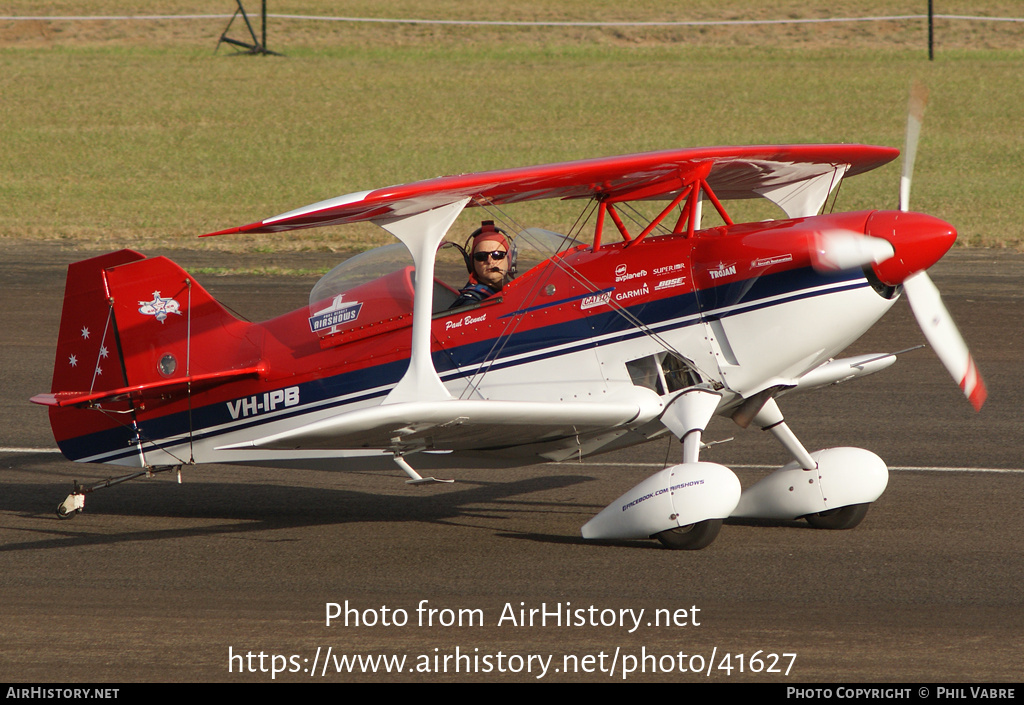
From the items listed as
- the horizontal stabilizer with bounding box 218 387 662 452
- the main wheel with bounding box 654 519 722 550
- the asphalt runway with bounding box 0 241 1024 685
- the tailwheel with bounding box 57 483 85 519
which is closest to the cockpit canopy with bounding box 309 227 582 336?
the horizontal stabilizer with bounding box 218 387 662 452

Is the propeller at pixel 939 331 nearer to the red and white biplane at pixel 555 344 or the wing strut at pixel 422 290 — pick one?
the red and white biplane at pixel 555 344

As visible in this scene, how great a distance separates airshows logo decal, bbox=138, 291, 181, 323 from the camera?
8.14 metres

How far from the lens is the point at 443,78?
39000mm

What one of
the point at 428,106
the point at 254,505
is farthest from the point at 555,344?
the point at 428,106

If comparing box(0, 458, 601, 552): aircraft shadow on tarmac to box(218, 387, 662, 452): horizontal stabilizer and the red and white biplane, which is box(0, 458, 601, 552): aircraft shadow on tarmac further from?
box(218, 387, 662, 452): horizontal stabilizer

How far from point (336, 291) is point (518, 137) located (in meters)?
24.3

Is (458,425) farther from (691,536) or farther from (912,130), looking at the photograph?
(912,130)

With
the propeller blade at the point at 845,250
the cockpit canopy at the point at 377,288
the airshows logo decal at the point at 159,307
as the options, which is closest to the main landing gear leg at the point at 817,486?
the propeller blade at the point at 845,250

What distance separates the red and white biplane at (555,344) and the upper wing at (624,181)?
0.07 ft

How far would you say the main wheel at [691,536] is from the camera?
7.27 m
